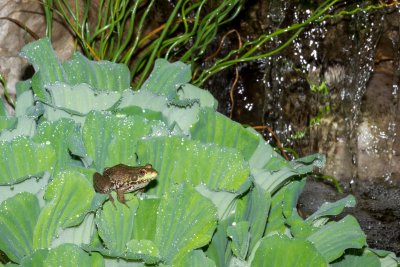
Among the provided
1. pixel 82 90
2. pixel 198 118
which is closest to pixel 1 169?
pixel 82 90

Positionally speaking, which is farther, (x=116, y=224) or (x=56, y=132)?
(x=56, y=132)

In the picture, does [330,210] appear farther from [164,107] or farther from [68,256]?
[68,256]

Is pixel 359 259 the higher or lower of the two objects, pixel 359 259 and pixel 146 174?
the lower

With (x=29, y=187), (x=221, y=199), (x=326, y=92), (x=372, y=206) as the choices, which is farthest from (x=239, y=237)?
(x=326, y=92)

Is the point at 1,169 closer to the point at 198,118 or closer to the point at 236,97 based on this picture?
the point at 198,118

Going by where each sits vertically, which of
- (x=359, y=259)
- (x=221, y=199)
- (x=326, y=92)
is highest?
(x=221, y=199)

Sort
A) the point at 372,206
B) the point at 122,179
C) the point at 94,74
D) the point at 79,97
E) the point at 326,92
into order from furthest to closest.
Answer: the point at 326,92 < the point at 372,206 < the point at 94,74 < the point at 79,97 < the point at 122,179
